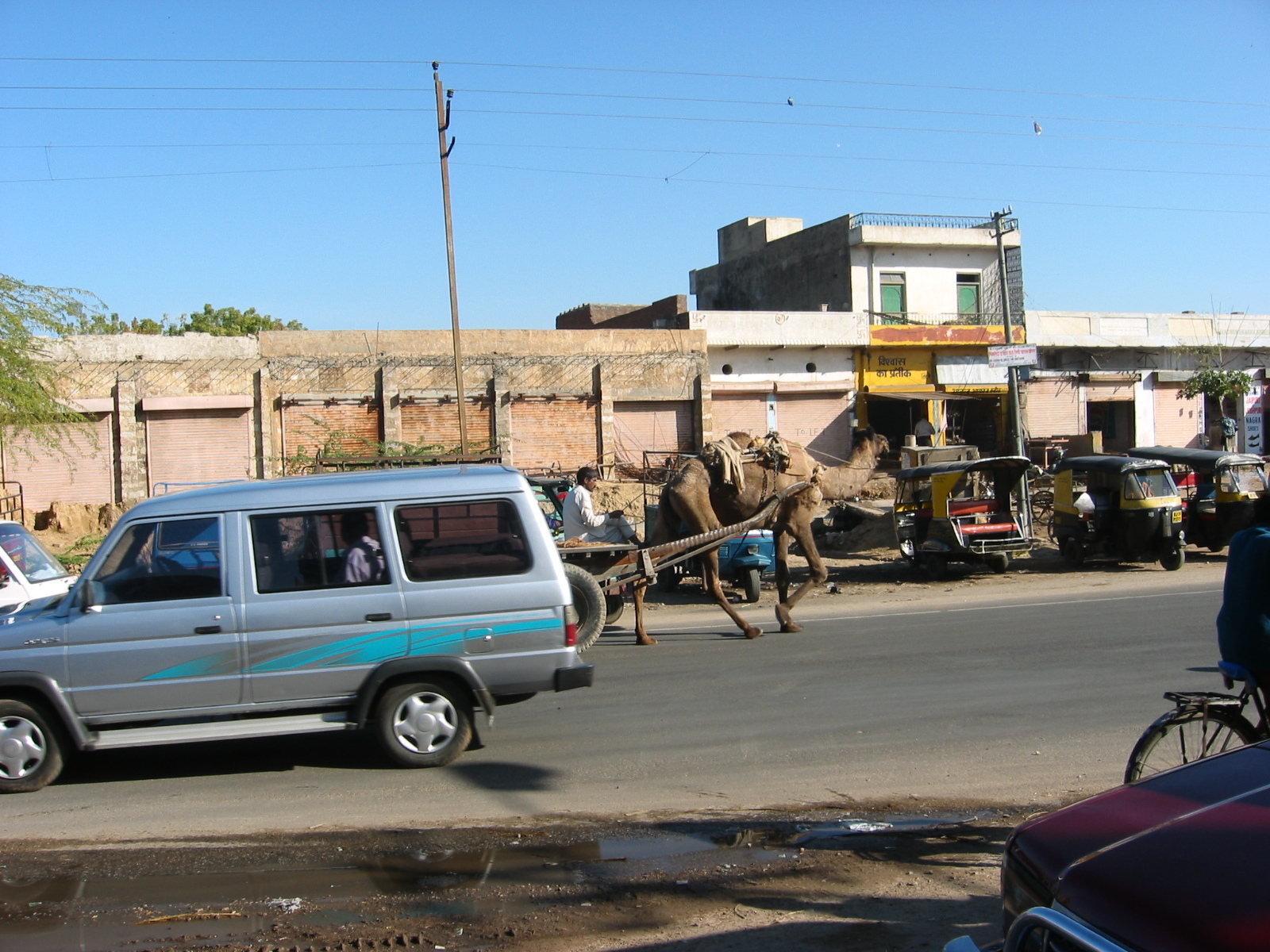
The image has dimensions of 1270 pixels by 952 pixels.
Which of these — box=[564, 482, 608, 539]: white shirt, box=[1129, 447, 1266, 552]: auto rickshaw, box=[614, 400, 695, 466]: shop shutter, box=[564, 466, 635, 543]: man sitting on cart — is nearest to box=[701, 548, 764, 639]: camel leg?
box=[564, 466, 635, 543]: man sitting on cart

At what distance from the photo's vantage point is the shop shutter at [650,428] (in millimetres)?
31844

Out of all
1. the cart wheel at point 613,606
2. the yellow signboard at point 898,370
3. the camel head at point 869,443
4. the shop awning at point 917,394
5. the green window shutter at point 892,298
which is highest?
the green window shutter at point 892,298

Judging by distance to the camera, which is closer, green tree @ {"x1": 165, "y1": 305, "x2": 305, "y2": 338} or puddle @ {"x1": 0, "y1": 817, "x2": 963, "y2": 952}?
puddle @ {"x1": 0, "y1": 817, "x2": 963, "y2": 952}

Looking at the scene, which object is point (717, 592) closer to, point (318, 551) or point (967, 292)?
point (318, 551)

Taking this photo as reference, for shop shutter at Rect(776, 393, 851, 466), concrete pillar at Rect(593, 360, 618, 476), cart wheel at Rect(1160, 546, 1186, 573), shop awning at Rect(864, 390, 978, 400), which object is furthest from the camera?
shop shutter at Rect(776, 393, 851, 466)

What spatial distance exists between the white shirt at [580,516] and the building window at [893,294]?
27123 millimetres

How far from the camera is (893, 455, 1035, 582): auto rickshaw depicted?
1780 centimetres

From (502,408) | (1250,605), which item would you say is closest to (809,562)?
(1250,605)

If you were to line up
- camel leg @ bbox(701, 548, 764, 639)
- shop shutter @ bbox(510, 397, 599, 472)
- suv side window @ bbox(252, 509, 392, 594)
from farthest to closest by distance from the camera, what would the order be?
shop shutter @ bbox(510, 397, 599, 472) < camel leg @ bbox(701, 548, 764, 639) < suv side window @ bbox(252, 509, 392, 594)

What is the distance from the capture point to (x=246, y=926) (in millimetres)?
4699

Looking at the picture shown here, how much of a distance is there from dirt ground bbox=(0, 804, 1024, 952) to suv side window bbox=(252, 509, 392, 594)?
1810 mm

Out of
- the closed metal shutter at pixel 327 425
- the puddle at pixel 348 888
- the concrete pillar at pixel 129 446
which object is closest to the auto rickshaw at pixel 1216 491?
the puddle at pixel 348 888

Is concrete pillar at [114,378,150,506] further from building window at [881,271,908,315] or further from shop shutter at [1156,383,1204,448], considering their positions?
shop shutter at [1156,383,1204,448]

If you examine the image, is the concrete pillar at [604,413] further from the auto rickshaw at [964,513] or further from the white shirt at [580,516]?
the white shirt at [580,516]
